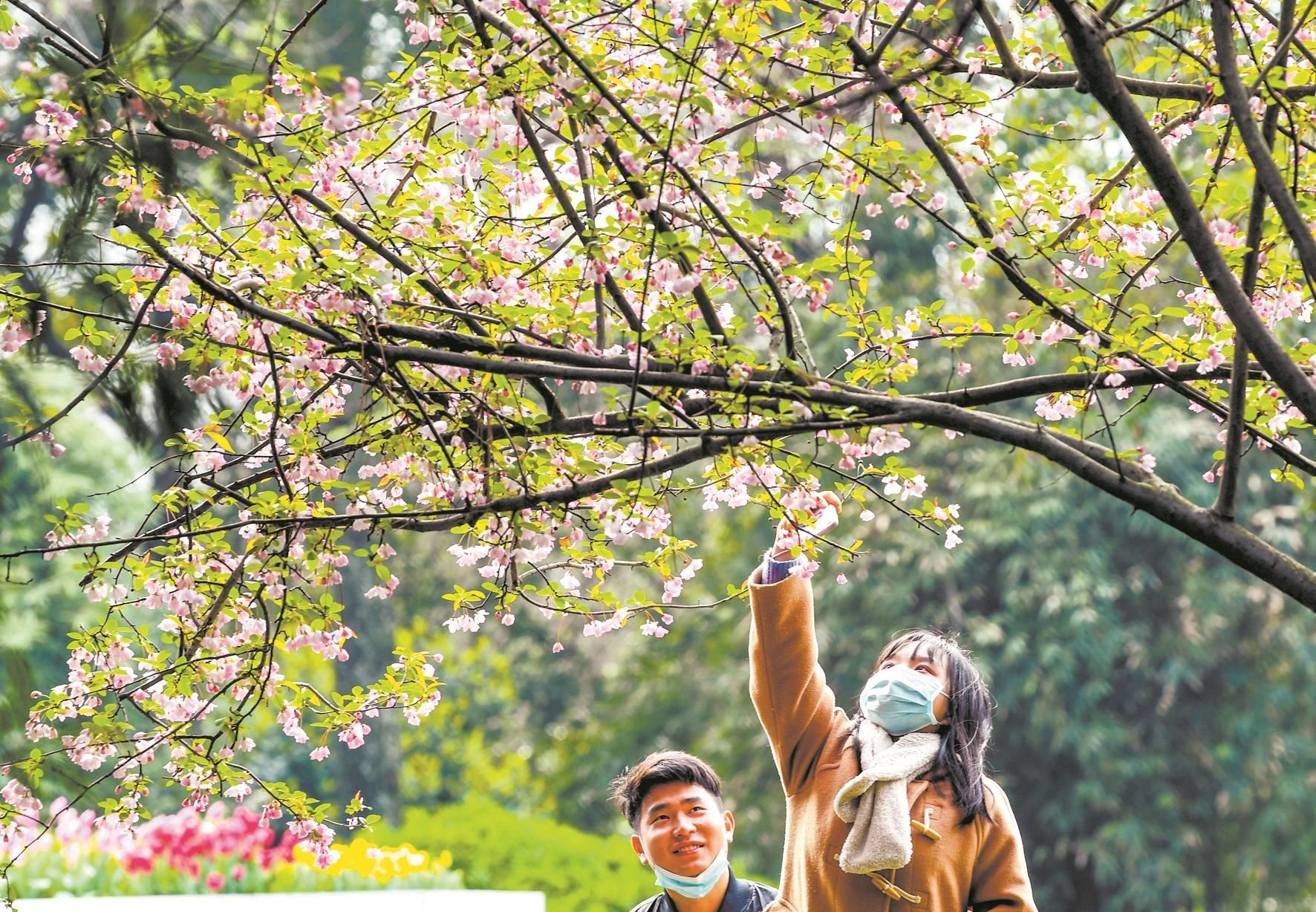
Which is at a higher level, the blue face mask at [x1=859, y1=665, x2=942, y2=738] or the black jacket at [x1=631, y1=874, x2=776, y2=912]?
the blue face mask at [x1=859, y1=665, x2=942, y2=738]

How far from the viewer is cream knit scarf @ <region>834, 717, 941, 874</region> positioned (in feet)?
7.89

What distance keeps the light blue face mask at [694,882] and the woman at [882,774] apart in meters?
0.13

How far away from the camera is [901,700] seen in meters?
2.57

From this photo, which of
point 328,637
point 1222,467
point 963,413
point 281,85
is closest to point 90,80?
point 281,85

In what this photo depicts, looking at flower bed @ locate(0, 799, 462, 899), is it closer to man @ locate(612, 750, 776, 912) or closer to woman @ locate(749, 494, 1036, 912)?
man @ locate(612, 750, 776, 912)

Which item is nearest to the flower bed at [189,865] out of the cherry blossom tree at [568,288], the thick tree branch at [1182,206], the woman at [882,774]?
the cherry blossom tree at [568,288]

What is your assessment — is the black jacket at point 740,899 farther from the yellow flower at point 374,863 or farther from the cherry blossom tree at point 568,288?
the yellow flower at point 374,863

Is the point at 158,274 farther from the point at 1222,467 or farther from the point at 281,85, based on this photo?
the point at 1222,467

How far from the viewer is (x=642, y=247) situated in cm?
247

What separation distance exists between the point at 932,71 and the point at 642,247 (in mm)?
567

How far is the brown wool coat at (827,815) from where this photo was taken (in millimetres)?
2484

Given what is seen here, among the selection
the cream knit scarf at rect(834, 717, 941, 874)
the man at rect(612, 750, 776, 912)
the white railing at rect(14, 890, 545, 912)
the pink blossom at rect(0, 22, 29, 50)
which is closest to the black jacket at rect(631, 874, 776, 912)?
the man at rect(612, 750, 776, 912)

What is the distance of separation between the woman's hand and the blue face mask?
291mm

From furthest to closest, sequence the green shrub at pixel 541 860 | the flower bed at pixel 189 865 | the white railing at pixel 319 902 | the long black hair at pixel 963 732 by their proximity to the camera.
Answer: the green shrub at pixel 541 860 → the flower bed at pixel 189 865 → the white railing at pixel 319 902 → the long black hair at pixel 963 732
